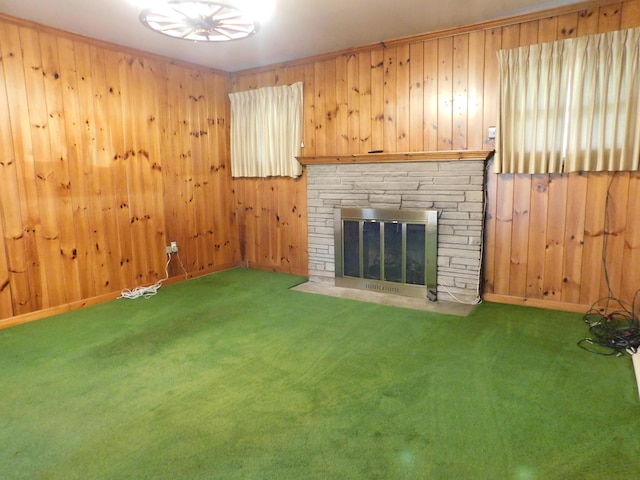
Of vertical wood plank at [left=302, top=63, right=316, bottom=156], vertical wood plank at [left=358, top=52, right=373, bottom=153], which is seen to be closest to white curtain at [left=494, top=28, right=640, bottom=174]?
vertical wood plank at [left=358, top=52, right=373, bottom=153]

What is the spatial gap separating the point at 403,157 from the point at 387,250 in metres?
0.89

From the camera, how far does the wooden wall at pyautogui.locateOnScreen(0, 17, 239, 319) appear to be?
11.3ft

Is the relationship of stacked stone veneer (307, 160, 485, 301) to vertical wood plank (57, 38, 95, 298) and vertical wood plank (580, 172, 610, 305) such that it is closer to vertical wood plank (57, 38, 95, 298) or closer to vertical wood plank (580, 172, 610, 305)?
vertical wood plank (580, 172, 610, 305)

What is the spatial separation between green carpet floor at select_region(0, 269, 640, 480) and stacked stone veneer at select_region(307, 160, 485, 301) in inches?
16.9

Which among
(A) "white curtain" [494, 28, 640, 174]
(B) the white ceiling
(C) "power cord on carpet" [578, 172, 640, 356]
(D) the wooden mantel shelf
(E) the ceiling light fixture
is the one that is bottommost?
(C) "power cord on carpet" [578, 172, 640, 356]

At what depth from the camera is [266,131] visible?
16.3 feet

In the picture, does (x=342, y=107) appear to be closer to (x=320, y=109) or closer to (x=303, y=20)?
(x=320, y=109)

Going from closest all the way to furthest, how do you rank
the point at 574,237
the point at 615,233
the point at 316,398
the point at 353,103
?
the point at 316,398 → the point at 615,233 → the point at 574,237 → the point at 353,103

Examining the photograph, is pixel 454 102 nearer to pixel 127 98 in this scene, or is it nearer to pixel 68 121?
pixel 127 98

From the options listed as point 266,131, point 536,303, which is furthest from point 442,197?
point 266,131

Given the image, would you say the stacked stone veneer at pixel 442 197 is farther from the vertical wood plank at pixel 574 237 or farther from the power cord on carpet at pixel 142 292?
the power cord on carpet at pixel 142 292

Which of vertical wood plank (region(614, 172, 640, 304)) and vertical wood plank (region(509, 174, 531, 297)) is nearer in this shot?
vertical wood plank (region(614, 172, 640, 304))

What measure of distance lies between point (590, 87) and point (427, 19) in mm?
1358

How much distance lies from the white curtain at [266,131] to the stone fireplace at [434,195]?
17.9 inches
